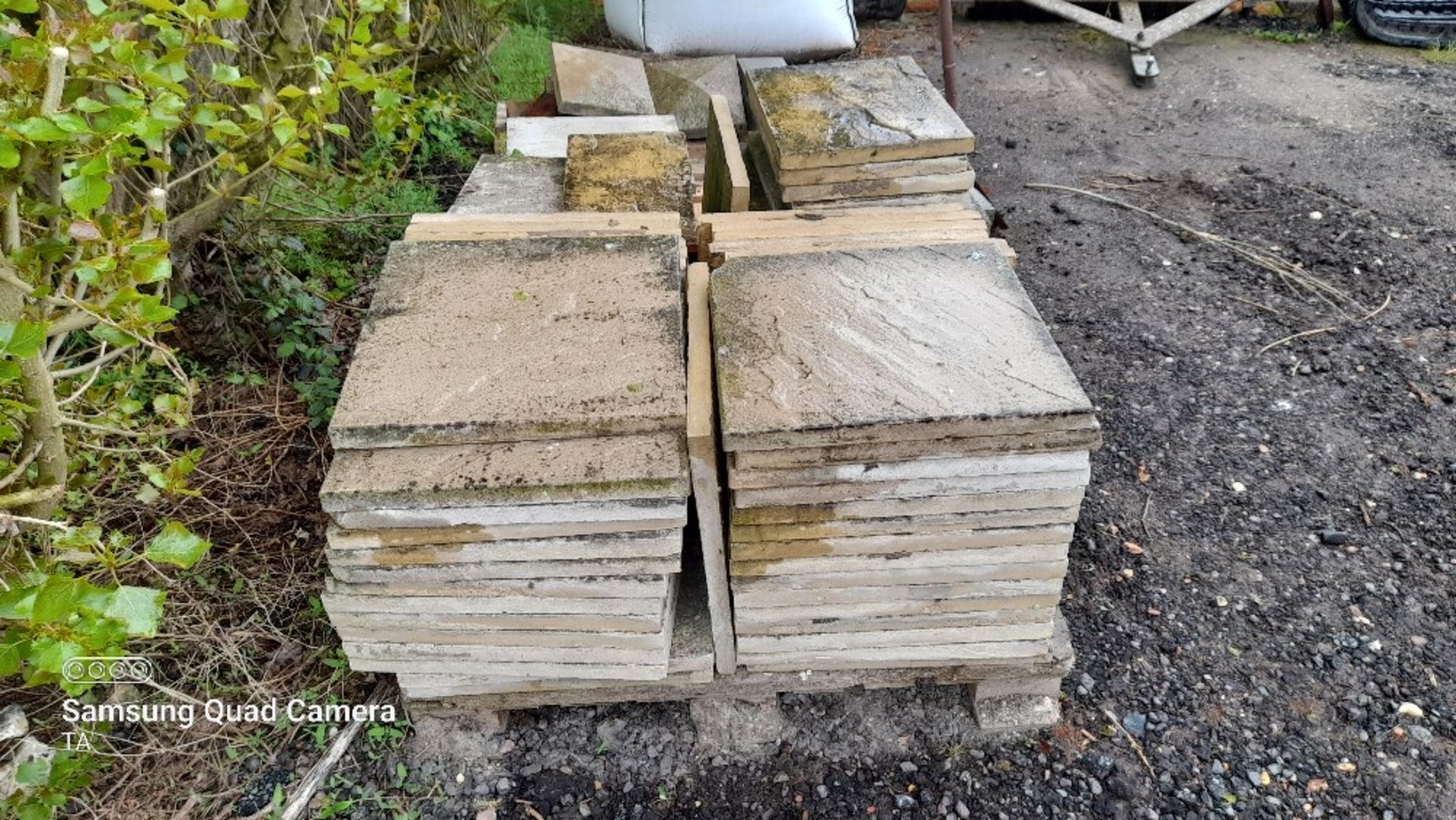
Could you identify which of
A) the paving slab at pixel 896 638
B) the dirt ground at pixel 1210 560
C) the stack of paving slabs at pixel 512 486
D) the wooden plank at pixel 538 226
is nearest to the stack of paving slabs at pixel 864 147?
the wooden plank at pixel 538 226

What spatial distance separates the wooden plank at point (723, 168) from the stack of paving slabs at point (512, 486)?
34.3 inches

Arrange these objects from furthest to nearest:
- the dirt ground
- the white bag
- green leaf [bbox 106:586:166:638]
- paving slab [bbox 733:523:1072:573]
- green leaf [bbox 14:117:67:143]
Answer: the white bag → the dirt ground → paving slab [bbox 733:523:1072:573] → green leaf [bbox 14:117:67:143] → green leaf [bbox 106:586:166:638]

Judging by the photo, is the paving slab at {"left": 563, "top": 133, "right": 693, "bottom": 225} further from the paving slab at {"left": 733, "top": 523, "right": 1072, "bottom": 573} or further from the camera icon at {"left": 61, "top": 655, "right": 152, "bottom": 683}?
the camera icon at {"left": 61, "top": 655, "right": 152, "bottom": 683}

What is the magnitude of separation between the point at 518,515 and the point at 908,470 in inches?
32.1

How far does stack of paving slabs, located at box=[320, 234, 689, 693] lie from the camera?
1.97m

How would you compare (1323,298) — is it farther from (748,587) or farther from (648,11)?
(648,11)

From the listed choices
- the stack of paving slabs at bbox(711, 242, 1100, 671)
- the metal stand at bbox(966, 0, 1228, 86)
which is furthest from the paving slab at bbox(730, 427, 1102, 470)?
the metal stand at bbox(966, 0, 1228, 86)

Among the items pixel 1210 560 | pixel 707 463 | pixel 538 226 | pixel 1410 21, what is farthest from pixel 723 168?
pixel 1410 21

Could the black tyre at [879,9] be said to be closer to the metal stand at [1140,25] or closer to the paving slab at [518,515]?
the metal stand at [1140,25]

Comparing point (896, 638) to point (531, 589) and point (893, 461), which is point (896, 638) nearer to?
point (893, 461)

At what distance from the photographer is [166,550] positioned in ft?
4.84

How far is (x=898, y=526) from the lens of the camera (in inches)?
81.6

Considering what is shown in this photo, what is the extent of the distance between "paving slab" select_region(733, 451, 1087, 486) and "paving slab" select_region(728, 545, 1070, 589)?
0.21 m

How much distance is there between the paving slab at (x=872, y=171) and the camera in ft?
10.1
